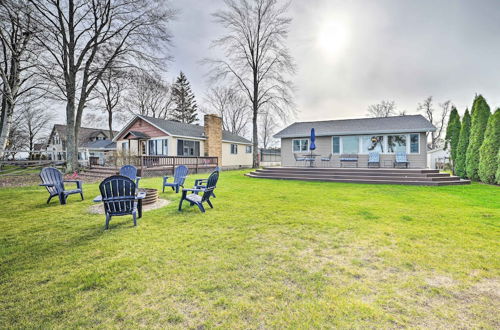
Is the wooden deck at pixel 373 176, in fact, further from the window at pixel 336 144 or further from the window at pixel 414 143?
the window at pixel 336 144

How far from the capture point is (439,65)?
13.2 meters

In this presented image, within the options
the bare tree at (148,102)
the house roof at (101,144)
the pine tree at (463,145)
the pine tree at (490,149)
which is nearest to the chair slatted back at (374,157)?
the pine tree at (463,145)

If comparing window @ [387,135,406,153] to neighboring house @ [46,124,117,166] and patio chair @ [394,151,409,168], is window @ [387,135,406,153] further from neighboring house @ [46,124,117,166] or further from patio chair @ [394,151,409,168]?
neighboring house @ [46,124,117,166]

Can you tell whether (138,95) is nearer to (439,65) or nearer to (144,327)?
(439,65)

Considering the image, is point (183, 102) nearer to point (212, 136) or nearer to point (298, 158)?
point (212, 136)

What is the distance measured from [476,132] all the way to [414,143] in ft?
9.44

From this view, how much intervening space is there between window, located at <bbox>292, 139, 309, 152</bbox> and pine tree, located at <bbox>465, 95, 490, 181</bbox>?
9.50m

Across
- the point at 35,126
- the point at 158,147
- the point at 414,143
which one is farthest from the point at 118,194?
the point at 35,126

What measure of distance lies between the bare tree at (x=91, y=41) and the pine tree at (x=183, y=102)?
71.5ft

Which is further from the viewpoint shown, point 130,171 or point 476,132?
point 476,132

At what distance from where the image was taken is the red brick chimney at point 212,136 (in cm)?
2100

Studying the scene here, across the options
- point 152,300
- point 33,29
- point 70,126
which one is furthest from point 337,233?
point 33,29

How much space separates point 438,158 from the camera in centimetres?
2242

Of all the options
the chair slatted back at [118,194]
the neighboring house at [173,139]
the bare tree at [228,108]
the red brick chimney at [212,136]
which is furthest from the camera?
the bare tree at [228,108]
